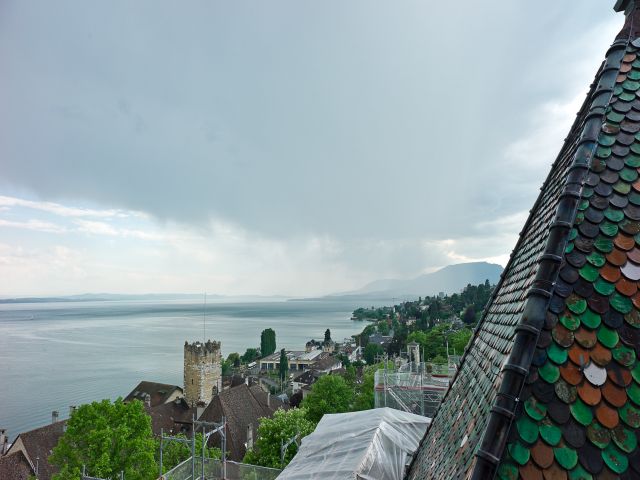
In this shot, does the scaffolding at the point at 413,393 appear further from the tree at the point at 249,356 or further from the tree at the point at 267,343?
the tree at the point at 249,356

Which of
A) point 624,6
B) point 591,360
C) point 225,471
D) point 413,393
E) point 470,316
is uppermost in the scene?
point 624,6

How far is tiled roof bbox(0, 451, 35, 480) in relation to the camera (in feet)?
68.5

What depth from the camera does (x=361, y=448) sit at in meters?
9.04

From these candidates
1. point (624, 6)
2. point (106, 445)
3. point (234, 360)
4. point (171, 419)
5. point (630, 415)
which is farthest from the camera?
point (234, 360)

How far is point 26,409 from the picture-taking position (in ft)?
→ 168

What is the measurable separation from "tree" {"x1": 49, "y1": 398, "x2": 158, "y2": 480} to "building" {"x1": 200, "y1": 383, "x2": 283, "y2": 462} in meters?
10.1

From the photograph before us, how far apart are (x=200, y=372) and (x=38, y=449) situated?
51.8ft

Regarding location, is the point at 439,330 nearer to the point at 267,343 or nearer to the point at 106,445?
the point at 267,343

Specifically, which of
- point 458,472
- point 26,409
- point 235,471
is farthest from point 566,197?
point 26,409

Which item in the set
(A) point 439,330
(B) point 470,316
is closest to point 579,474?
(A) point 439,330

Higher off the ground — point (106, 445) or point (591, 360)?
point (591, 360)

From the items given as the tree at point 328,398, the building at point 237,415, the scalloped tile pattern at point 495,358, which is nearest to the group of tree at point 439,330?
the tree at point 328,398

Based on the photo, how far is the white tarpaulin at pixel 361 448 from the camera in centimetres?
834

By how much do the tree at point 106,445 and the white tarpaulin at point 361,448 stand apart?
409 inches
